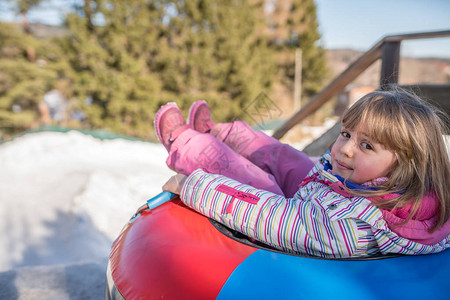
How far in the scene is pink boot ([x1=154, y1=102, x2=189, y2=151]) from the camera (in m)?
1.63

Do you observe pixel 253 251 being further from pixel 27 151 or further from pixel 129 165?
pixel 27 151

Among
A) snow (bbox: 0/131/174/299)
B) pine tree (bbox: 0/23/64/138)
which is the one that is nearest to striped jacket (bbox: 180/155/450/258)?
snow (bbox: 0/131/174/299)

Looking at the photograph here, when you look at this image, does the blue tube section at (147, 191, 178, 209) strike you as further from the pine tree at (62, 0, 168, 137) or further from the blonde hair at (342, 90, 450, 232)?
the pine tree at (62, 0, 168, 137)

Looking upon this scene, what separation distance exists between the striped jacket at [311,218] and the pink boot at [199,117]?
658 mm

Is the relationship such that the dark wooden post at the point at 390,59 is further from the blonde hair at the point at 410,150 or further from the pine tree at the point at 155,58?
the pine tree at the point at 155,58

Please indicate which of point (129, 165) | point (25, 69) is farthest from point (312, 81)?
point (129, 165)

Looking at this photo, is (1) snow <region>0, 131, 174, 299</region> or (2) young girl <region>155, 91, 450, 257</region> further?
(1) snow <region>0, 131, 174, 299</region>

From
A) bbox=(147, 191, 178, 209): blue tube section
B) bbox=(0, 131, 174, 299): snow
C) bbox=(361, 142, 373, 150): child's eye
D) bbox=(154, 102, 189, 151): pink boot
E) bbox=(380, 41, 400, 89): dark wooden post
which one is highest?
bbox=(380, 41, 400, 89): dark wooden post

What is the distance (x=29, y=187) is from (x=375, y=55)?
3351 millimetres

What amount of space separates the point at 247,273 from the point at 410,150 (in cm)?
57

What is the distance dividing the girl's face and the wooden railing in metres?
1.35

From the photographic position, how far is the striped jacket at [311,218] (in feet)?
3.03

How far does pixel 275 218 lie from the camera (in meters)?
1.01

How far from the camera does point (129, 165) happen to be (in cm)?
415
